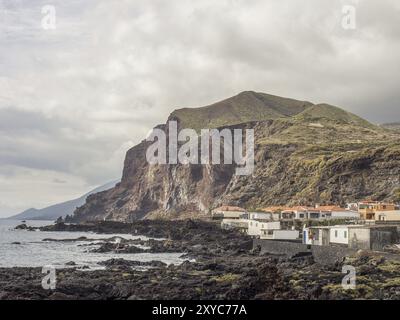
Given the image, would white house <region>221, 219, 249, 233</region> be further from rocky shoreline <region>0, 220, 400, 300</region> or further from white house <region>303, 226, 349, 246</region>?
rocky shoreline <region>0, 220, 400, 300</region>

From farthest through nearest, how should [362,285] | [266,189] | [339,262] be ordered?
[266,189] < [339,262] < [362,285]

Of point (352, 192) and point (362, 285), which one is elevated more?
point (352, 192)

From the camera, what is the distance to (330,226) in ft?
252

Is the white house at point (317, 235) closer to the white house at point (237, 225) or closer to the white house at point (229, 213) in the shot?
the white house at point (237, 225)

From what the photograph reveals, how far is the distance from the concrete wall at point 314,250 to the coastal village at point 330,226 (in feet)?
1.68

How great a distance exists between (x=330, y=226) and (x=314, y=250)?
11.8 meters

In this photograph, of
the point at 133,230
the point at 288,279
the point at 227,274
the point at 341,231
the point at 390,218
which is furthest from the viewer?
the point at 133,230

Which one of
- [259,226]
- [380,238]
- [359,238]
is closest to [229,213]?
[259,226]

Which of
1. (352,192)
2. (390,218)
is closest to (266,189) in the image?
(352,192)

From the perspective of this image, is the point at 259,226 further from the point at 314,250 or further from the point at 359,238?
the point at 359,238

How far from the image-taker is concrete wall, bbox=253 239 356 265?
2375 inches

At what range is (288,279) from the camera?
44.7 metres
